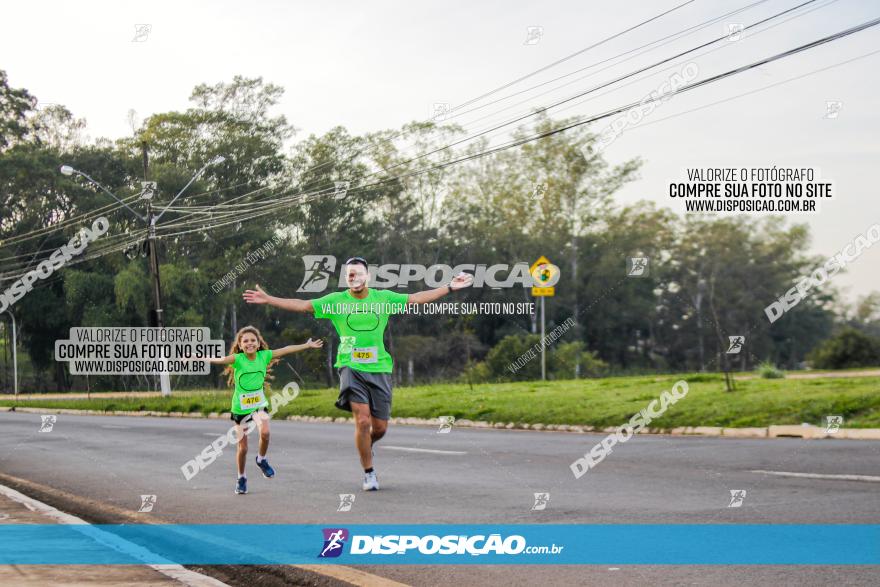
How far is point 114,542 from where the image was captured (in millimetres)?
8141

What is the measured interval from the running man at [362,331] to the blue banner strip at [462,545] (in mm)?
1736

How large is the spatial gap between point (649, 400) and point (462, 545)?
48.7ft

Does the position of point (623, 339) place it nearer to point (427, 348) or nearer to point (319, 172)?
point (427, 348)

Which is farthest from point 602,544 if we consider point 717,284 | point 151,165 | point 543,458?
point 151,165

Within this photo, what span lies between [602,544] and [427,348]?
176 ft

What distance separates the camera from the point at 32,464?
52.5 feet

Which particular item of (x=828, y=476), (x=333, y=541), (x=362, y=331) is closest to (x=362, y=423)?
(x=362, y=331)

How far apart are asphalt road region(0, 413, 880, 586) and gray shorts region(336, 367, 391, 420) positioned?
0.83 metres

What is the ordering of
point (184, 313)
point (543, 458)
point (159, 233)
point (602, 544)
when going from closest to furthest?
1. point (602, 544)
2. point (543, 458)
3. point (184, 313)
4. point (159, 233)

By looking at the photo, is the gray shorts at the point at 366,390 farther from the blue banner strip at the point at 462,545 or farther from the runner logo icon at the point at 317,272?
the runner logo icon at the point at 317,272

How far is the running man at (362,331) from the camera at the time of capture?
9711mm

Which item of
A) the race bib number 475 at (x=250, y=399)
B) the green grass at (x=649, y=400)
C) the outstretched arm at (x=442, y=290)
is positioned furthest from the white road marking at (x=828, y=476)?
the green grass at (x=649, y=400)

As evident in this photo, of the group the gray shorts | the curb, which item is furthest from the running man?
the curb

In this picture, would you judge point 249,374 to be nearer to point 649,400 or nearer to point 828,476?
point 828,476
